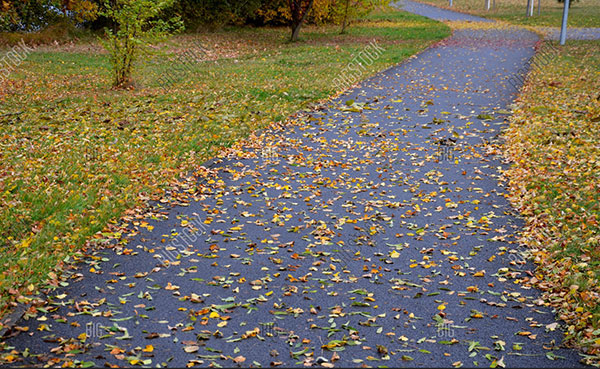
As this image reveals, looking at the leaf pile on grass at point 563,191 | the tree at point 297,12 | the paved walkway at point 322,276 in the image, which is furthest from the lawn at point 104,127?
the leaf pile on grass at point 563,191

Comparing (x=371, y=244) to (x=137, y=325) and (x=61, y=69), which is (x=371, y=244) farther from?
(x=61, y=69)

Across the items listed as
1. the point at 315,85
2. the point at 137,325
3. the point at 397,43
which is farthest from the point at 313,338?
the point at 397,43

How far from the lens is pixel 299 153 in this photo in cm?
988

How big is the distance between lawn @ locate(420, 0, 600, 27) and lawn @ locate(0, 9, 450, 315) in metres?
15.8

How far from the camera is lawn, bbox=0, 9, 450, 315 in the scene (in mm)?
6324
